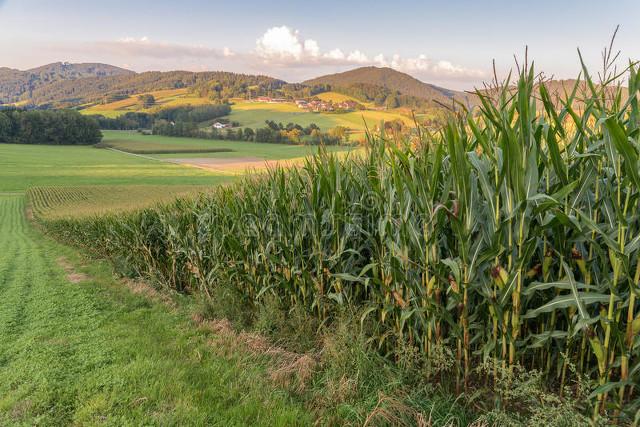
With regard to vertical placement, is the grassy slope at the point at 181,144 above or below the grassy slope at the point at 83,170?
above

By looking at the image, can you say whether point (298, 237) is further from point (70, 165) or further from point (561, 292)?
point (70, 165)

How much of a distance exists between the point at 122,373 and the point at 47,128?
11541 cm

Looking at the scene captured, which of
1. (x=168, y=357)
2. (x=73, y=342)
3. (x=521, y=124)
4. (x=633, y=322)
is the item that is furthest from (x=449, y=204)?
(x=73, y=342)

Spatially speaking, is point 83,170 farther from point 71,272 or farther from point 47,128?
point 71,272

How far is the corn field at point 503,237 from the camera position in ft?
7.45

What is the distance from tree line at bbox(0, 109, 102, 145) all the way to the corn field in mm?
114142

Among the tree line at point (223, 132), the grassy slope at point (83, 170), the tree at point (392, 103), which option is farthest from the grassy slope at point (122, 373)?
the tree line at point (223, 132)

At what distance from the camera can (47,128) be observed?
96.2m

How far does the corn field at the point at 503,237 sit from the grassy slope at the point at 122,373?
1.19 meters

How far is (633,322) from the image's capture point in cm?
218

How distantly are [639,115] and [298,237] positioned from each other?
3.18 m

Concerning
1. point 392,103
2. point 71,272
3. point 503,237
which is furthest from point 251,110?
point 503,237

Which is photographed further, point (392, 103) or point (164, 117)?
point (164, 117)

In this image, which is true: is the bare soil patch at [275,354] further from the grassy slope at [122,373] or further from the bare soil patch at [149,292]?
the bare soil patch at [149,292]
